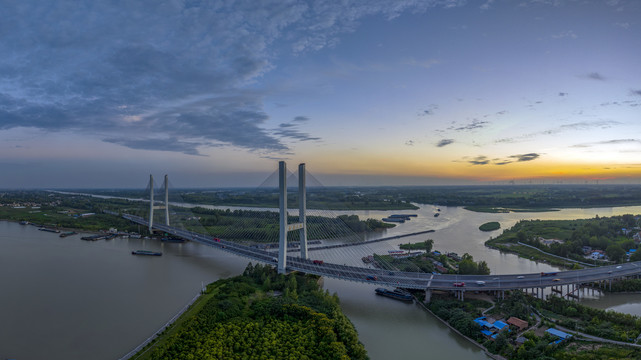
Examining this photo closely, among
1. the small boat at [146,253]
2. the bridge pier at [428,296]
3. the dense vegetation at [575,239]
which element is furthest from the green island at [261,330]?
the dense vegetation at [575,239]

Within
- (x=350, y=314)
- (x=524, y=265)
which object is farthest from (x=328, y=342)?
(x=524, y=265)

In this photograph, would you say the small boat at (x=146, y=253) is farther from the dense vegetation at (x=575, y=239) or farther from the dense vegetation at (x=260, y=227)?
the dense vegetation at (x=575, y=239)

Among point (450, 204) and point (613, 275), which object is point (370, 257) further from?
point (450, 204)

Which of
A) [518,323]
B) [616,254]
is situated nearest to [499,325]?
[518,323]

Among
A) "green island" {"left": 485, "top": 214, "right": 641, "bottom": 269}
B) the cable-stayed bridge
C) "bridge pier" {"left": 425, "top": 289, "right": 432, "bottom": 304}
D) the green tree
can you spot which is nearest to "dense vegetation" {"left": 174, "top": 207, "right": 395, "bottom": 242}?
the cable-stayed bridge

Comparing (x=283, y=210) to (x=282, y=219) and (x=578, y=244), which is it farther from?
(x=578, y=244)

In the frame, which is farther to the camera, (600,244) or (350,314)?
(600,244)

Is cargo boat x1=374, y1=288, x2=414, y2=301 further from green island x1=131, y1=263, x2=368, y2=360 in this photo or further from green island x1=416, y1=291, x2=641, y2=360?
green island x1=131, y1=263, x2=368, y2=360
